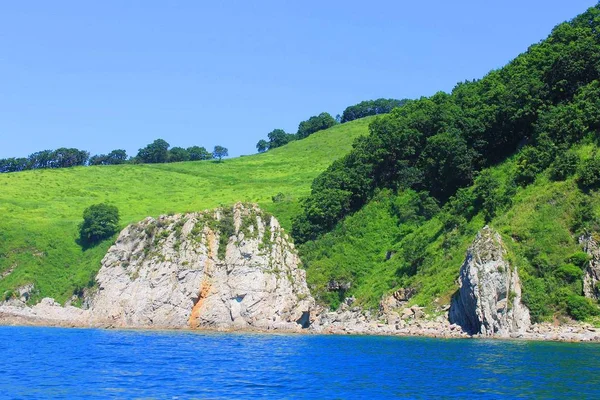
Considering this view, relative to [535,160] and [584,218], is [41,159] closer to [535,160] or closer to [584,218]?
[535,160]

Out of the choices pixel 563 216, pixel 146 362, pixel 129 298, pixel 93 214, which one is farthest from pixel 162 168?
pixel 146 362

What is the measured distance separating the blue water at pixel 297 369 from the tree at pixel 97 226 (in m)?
55.7

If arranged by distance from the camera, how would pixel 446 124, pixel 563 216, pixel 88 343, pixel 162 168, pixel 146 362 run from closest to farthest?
pixel 146 362
pixel 88 343
pixel 563 216
pixel 446 124
pixel 162 168

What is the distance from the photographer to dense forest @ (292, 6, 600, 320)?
78375mm

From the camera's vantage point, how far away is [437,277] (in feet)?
269

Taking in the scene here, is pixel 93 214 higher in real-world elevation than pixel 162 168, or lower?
lower

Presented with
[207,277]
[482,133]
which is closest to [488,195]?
[482,133]

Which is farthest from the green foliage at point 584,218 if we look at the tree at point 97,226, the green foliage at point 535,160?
the tree at point 97,226

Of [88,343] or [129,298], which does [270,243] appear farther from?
[88,343]

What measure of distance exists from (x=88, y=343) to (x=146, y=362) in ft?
60.8

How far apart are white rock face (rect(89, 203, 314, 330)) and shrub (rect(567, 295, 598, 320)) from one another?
1233 inches

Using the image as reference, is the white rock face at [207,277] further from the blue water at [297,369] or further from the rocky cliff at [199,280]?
the blue water at [297,369]

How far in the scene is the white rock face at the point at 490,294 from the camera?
228 ft

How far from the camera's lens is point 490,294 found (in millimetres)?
69562
